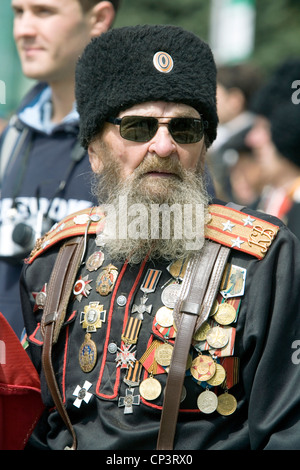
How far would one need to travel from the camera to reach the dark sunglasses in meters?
3.24

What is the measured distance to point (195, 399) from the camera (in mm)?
3025

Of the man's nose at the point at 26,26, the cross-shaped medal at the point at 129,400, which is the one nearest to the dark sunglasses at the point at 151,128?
the cross-shaped medal at the point at 129,400

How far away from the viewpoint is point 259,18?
19.5m

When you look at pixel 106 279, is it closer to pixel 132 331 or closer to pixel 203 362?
pixel 132 331

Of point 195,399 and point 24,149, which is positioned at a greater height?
point 24,149

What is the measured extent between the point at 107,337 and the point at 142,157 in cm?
78

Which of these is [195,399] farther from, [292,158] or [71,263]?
[292,158]

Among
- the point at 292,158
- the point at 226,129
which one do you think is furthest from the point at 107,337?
the point at 226,129

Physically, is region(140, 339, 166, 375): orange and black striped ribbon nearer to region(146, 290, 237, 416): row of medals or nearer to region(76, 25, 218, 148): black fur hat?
region(146, 290, 237, 416): row of medals

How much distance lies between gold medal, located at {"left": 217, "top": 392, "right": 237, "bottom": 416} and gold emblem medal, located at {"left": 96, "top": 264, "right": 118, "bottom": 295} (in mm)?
678

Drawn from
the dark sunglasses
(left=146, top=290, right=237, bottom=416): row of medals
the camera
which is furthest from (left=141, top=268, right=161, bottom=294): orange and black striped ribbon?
the camera

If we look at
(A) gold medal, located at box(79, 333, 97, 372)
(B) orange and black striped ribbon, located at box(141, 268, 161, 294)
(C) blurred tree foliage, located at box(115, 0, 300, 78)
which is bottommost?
(A) gold medal, located at box(79, 333, 97, 372)

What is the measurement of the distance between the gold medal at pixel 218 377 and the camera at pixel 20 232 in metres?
1.54

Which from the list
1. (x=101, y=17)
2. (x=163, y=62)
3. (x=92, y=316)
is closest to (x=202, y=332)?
(x=92, y=316)
